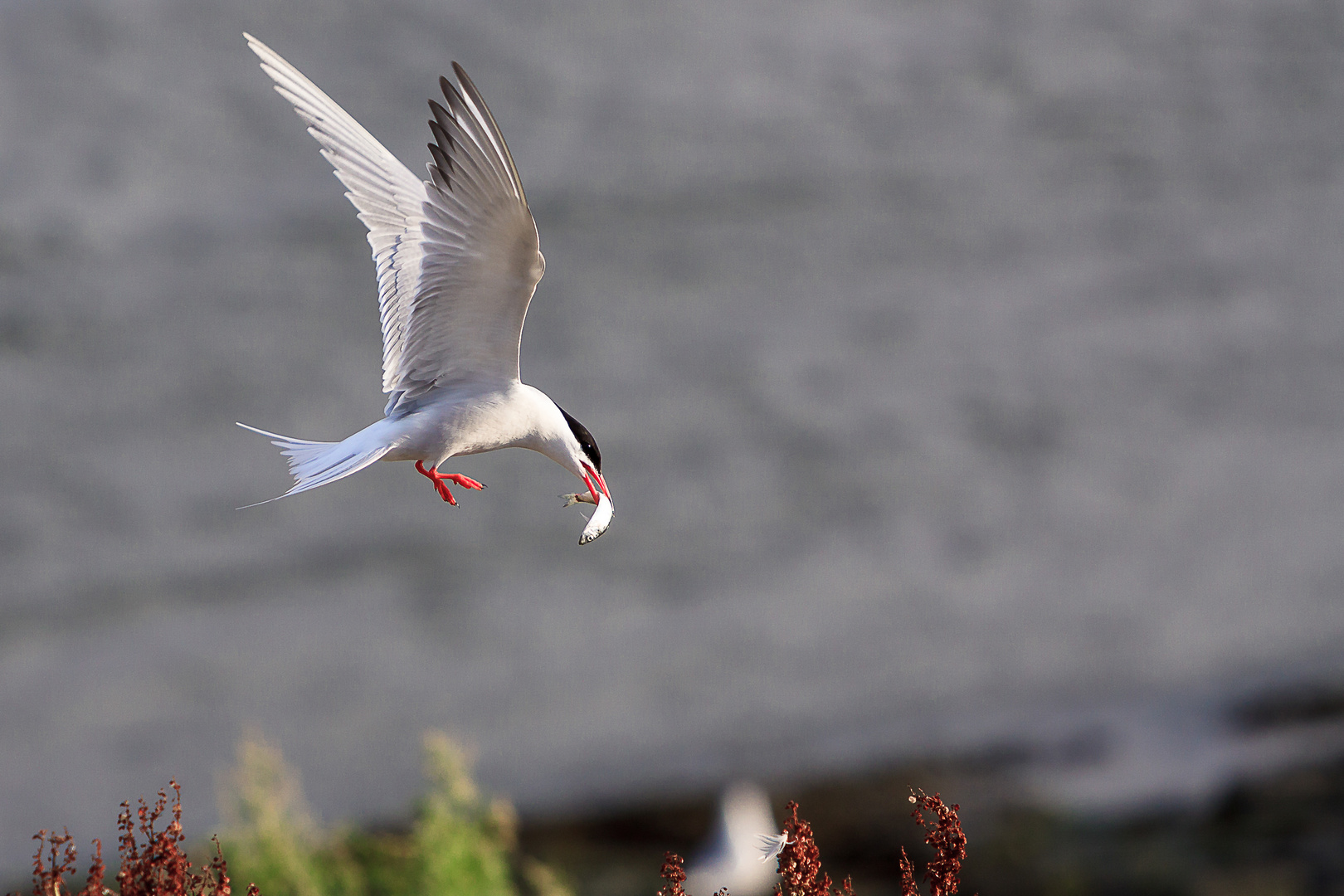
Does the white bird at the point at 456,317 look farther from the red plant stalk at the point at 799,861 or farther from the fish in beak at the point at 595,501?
the red plant stalk at the point at 799,861

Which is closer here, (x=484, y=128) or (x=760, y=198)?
(x=484, y=128)

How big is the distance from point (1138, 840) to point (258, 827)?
2.79 meters

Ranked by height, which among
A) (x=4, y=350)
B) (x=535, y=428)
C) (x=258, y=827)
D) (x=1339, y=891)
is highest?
(x=4, y=350)

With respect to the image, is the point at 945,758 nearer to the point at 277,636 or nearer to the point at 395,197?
the point at 277,636

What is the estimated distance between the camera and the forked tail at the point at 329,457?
88 cm

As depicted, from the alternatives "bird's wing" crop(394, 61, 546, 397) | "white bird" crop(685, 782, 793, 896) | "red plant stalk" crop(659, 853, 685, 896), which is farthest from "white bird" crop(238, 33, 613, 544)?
"white bird" crop(685, 782, 793, 896)

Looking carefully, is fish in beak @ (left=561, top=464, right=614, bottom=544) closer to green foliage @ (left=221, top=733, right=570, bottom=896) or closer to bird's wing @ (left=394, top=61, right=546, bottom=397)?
bird's wing @ (left=394, top=61, right=546, bottom=397)

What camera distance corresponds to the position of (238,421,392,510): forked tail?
34.6 inches

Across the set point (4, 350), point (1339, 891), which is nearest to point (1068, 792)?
point (1339, 891)

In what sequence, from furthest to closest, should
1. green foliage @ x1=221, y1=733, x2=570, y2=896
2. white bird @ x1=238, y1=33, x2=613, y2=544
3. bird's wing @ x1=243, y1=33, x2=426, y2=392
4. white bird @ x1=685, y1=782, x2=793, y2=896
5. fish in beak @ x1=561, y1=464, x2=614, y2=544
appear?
1. white bird @ x1=685, y1=782, x2=793, y2=896
2. green foliage @ x1=221, y1=733, x2=570, y2=896
3. bird's wing @ x1=243, y1=33, x2=426, y2=392
4. white bird @ x1=238, y1=33, x2=613, y2=544
5. fish in beak @ x1=561, y1=464, x2=614, y2=544

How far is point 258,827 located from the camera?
2.40m

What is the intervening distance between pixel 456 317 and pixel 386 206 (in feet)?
0.78

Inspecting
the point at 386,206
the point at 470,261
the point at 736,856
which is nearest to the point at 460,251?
the point at 470,261

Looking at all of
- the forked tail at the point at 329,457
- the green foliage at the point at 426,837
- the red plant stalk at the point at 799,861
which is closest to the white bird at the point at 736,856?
the green foliage at the point at 426,837
